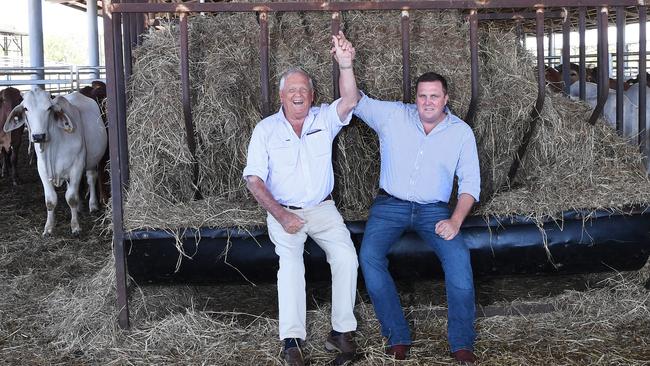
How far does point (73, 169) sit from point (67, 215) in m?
0.70

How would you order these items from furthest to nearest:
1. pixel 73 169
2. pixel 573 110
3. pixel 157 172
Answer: pixel 73 169, pixel 573 110, pixel 157 172

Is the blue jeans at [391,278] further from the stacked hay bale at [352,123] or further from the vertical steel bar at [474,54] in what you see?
the vertical steel bar at [474,54]

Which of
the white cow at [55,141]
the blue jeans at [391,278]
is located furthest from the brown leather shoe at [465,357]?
the white cow at [55,141]

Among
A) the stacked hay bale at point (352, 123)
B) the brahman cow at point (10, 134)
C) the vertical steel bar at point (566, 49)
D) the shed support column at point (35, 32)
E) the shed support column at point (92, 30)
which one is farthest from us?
the shed support column at point (92, 30)

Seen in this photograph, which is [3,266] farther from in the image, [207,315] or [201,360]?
[201,360]

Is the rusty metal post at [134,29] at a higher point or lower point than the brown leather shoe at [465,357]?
higher

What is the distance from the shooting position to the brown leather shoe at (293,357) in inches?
152

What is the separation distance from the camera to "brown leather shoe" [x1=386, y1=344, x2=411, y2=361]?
3948 mm

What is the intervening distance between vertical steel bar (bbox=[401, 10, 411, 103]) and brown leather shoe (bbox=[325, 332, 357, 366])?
1410mm

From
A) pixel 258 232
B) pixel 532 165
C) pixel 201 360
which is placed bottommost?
pixel 201 360

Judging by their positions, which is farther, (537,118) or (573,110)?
(573,110)

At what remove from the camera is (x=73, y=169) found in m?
7.78

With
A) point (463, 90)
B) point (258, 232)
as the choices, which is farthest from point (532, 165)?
point (258, 232)

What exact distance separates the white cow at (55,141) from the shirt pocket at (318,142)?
399cm
